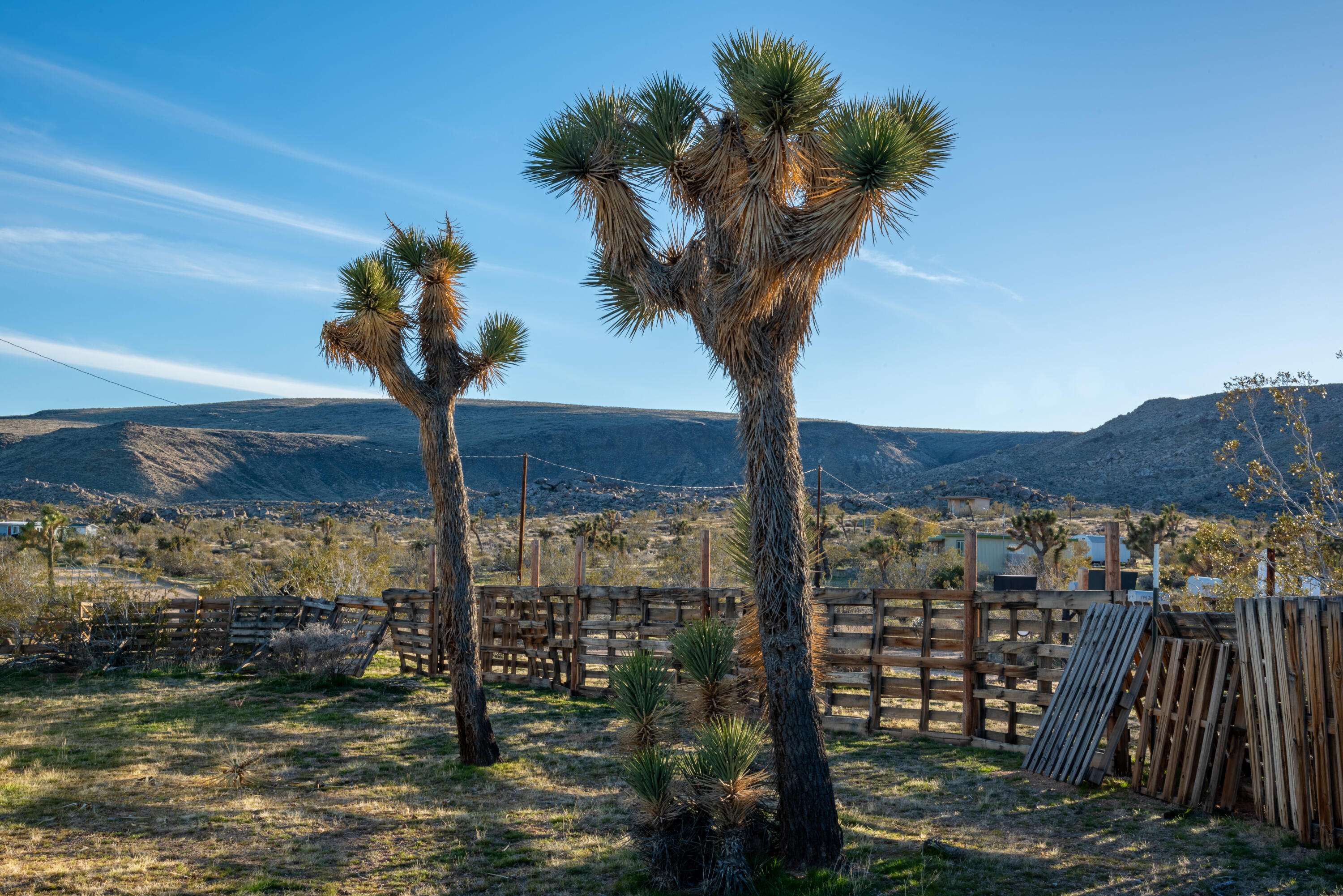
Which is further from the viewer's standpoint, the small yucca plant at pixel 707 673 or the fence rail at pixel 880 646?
the fence rail at pixel 880 646

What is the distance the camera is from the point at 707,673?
7023 millimetres

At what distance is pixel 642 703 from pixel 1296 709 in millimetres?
4685

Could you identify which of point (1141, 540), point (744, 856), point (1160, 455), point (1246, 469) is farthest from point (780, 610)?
point (1160, 455)

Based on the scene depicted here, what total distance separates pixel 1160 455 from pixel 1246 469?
46.1m

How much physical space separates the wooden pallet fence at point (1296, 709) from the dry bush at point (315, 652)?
13440mm

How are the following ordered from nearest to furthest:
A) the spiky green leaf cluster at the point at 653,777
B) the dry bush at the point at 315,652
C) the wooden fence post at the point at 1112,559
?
the spiky green leaf cluster at the point at 653,777
the wooden fence post at the point at 1112,559
the dry bush at the point at 315,652

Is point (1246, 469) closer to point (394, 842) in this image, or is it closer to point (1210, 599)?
point (1210, 599)

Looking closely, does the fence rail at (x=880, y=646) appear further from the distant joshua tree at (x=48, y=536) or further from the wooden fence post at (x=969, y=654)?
the distant joshua tree at (x=48, y=536)

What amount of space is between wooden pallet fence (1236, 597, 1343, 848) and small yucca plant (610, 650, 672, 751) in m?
4.45

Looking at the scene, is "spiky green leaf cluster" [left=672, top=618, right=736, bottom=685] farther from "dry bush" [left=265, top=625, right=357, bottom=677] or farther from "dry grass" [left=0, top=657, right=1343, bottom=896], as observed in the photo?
"dry bush" [left=265, top=625, right=357, bottom=677]

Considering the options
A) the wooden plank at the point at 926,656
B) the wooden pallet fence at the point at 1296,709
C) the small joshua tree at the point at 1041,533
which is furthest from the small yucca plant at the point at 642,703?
the small joshua tree at the point at 1041,533

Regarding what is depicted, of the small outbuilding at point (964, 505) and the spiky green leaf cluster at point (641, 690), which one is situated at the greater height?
the small outbuilding at point (964, 505)

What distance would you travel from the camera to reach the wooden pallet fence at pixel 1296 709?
21.2 feet

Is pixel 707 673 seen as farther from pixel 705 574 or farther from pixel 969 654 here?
pixel 705 574
